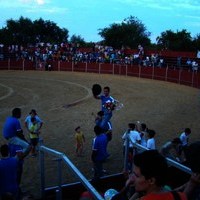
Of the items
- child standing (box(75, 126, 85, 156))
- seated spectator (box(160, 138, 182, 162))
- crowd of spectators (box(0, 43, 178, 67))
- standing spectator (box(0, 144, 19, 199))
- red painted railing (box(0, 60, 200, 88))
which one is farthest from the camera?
crowd of spectators (box(0, 43, 178, 67))

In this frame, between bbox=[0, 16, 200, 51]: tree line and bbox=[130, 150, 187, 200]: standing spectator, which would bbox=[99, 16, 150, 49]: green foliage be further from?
bbox=[130, 150, 187, 200]: standing spectator

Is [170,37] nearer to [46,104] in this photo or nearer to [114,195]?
[46,104]

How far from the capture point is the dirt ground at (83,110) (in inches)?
408

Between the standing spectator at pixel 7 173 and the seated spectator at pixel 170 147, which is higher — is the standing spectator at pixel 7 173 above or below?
below

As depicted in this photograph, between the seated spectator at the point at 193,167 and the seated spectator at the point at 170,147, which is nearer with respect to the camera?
the seated spectator at the point at 193,167

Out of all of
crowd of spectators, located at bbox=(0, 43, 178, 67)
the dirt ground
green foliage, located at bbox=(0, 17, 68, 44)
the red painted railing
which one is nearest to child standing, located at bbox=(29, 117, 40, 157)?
the dirt ground

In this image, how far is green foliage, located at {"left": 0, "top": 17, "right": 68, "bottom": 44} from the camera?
76750 millimetres

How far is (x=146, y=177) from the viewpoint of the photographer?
2.73 meters

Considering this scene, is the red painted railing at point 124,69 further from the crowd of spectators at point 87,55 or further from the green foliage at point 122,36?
the green foliage at point 122,36

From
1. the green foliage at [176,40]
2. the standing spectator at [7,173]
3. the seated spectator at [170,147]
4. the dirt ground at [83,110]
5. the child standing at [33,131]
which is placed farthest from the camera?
the green foliage at [176,40]

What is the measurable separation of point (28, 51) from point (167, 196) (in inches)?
1643

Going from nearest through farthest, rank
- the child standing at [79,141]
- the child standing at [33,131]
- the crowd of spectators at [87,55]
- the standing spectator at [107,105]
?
1. the child standing at [33,131]
2. the standing spectator at [107,105]
3. the child standing at [79,141]
4. the crowd of spectators at [87,55]

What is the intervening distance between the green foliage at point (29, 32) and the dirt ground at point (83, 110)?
4640cm

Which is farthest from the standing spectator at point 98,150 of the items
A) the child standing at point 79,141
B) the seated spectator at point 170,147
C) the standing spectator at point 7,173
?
the standing spectator at point 7,173
